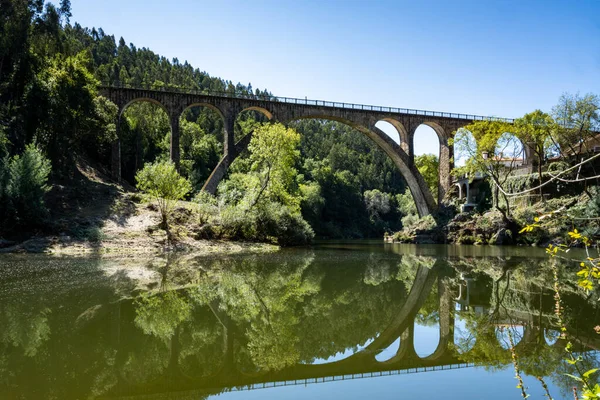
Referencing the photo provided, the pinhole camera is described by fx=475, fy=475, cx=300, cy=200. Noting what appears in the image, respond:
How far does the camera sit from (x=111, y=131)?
1172 inches

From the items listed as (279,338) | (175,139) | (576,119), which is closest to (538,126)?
(576,119)

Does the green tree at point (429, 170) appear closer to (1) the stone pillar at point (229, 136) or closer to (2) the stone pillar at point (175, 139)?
(1) the stone pillar at point (229, 136)

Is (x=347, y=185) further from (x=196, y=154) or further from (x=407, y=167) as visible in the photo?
(x=407, y=167)

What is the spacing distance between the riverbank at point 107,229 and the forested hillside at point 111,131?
1.28 m

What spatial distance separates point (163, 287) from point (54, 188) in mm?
17916

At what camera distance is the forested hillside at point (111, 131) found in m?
25.0

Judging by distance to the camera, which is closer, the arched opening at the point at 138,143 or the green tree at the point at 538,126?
the green tree at the point at 538,126

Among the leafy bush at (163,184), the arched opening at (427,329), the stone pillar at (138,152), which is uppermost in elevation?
the stone pillar at (138,152)

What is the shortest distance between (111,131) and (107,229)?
8880 mm

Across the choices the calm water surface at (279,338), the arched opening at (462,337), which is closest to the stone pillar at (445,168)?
the calm water surface at (279,338)

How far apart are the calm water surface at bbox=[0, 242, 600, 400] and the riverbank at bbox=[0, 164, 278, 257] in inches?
337

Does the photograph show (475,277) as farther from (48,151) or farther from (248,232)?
(48,151)

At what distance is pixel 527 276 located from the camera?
14.1m

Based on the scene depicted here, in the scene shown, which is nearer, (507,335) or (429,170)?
(507,335)
